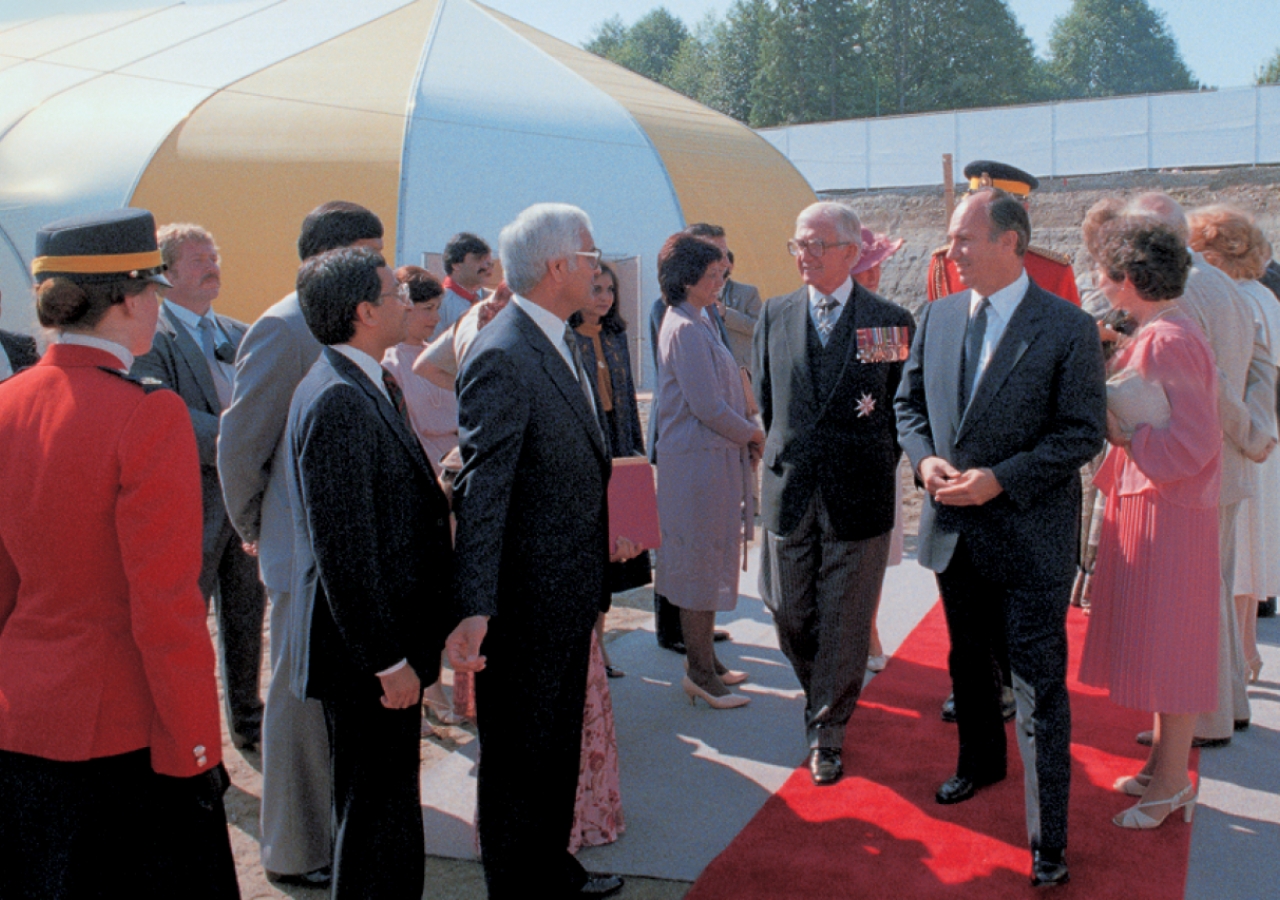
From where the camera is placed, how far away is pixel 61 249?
2.20 m

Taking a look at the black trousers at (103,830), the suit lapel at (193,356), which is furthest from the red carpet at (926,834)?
the suit lapel at (193,356)

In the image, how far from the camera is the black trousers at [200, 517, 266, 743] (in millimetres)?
4324

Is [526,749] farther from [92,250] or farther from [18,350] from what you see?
[18,350]

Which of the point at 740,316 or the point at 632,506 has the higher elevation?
the point at 740,316

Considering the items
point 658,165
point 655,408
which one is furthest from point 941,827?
point 658,165

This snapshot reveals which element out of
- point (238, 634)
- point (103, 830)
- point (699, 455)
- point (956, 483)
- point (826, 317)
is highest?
point (826, 317)

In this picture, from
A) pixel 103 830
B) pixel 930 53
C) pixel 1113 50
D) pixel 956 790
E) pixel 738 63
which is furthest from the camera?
pixel 1113 50

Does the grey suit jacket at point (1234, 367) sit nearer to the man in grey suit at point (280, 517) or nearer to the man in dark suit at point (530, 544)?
the man in dark suit at point (530, 544)

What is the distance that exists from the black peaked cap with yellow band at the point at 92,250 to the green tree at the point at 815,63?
6171cm

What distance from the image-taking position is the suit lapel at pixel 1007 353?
3.16 meters

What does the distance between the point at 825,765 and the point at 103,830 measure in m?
2.49

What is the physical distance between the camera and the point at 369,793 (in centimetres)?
259

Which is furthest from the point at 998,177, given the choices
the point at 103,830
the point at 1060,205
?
the point at 1060,205

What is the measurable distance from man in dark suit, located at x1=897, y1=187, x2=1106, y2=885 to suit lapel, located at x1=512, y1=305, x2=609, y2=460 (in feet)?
3.72
